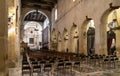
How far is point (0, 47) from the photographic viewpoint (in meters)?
2.43

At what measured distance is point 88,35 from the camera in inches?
890

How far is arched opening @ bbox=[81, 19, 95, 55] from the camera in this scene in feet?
66.5

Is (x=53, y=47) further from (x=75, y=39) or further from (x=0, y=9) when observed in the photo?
(x=0, y=9)

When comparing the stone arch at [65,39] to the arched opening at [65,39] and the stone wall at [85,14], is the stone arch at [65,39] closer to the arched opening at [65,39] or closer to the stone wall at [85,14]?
the arched opening at [65,39]

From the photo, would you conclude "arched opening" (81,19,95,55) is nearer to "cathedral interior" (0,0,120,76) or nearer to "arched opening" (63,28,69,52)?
"cathedral interior" (0,0,120,76)

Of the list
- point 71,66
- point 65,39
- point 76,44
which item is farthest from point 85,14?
point 71,66

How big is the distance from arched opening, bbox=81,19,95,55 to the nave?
7291mm

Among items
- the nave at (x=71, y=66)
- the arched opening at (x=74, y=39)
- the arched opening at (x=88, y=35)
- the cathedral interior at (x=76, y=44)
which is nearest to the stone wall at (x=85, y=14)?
the cathedral interior at (x=76, y=44)

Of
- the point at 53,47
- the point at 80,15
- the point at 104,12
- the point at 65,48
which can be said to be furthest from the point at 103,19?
the point at 53,47

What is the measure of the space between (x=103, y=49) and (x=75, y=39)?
789cm

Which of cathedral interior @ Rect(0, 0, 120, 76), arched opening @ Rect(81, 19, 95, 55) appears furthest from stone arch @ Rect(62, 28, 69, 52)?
arched opening @ Rect(81, 19, 95, 55)

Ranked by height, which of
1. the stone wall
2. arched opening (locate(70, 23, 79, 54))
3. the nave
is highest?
the stone wall

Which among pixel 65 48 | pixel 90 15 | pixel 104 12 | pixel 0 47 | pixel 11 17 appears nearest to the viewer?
pixel 0 47

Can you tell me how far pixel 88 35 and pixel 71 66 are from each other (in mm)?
13525
